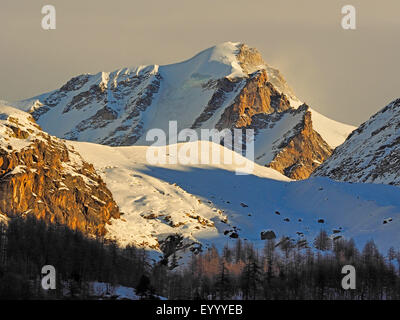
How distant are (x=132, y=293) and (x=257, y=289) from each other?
26.9m

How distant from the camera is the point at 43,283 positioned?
182125mm
